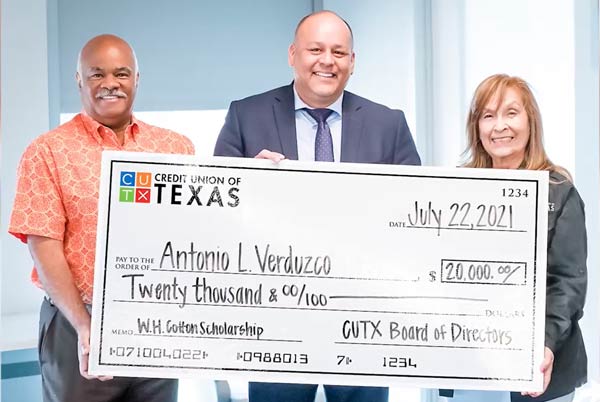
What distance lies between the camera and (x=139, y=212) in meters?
1.72

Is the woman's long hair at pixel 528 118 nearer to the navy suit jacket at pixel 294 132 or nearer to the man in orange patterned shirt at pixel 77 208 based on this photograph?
the navy suit jacket at pixel 294 132

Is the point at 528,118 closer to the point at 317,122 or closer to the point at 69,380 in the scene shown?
the point at 317,122

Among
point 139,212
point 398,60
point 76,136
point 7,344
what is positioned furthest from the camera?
point 398,60

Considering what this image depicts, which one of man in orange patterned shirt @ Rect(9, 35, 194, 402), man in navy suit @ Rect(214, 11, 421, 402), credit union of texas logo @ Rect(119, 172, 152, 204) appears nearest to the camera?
credit union of texas logo @ Rect(119, 172, 152, 204)

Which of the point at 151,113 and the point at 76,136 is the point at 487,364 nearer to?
the point at 76,136

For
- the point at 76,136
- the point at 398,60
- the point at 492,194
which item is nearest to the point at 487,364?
the point at 492,194

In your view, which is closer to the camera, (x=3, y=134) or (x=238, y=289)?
(x=238, y=289)

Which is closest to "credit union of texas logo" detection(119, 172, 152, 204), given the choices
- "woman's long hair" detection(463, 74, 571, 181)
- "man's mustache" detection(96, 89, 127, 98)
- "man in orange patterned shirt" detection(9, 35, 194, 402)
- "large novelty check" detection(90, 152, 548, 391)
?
"large novelty check" detection(90, 152, 548, 391)

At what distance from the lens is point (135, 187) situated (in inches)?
67.2

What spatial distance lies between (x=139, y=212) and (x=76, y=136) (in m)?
0.29

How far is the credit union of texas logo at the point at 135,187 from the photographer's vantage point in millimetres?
1702

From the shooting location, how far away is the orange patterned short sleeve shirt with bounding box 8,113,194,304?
180 cm

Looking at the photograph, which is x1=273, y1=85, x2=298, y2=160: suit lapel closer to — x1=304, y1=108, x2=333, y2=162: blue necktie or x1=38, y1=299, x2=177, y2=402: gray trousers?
x1=304, y1=108, x2=333, y2=162: blue necktie

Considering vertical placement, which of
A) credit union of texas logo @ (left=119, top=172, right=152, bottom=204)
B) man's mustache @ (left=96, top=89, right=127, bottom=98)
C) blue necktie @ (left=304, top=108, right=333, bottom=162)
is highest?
man's mustache @ (left=96, top=89, right=127, bottom=98)
